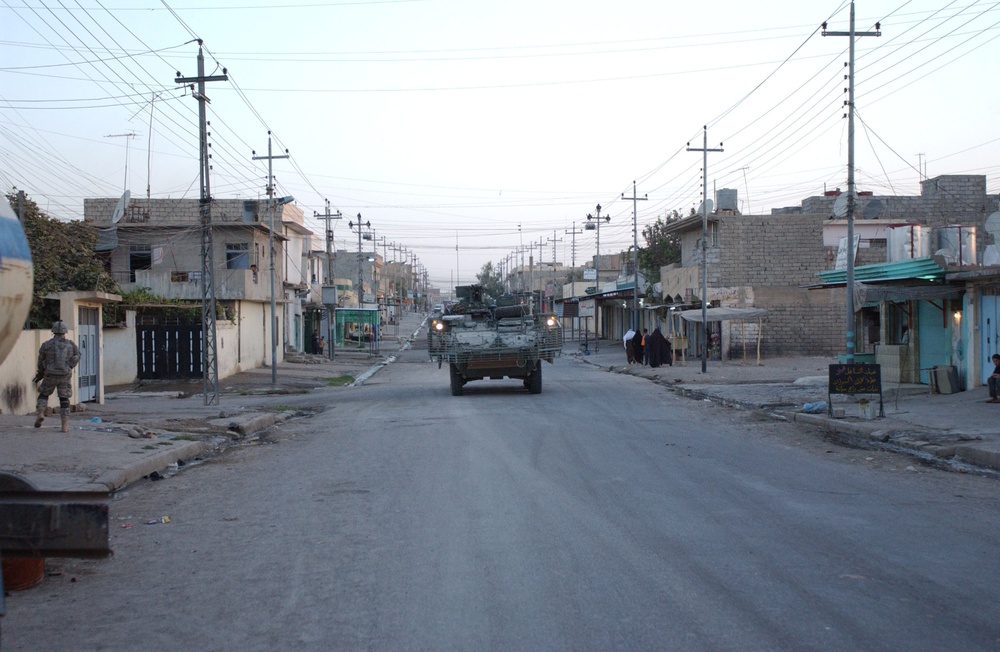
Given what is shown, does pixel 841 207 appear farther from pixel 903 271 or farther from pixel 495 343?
pixel 495 343

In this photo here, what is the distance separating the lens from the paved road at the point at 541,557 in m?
5.06

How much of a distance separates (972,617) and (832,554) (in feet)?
4.85

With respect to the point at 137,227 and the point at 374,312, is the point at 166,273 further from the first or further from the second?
the point at 374,312

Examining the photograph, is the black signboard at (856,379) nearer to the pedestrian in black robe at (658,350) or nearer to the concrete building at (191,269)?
the pedestrian in black robe at (658,350)

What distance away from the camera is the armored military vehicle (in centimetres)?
2250

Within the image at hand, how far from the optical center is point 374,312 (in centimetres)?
5931

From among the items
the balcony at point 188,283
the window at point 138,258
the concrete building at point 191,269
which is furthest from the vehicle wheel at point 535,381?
the window at point 138,258

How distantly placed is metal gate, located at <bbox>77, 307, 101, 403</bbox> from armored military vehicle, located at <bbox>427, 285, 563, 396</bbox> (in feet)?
26.2

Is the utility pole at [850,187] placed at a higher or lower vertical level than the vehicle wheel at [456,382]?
higher

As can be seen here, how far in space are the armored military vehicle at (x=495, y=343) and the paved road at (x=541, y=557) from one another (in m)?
9.81

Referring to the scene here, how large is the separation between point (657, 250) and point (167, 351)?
42.9 metres

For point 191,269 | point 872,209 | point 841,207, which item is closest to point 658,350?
point 872,209

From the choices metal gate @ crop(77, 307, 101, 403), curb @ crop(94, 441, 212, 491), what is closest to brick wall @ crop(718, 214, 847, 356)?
metal gate @ crop(77, 307, 101, 403)

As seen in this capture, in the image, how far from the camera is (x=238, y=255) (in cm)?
3869
